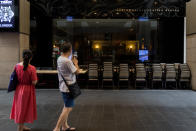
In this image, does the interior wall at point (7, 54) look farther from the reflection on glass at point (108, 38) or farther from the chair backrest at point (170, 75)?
the chair backrest at point (170, 75)

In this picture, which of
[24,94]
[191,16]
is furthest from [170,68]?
[24,94]

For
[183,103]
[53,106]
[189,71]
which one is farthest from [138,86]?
[53,106]

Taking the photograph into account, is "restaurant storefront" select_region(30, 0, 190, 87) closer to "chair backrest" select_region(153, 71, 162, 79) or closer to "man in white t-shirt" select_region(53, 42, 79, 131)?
"chair backrest" select_region(153, 71, 162, 79)

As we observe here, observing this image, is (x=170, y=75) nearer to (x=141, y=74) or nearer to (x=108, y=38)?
(x=141, y=74)

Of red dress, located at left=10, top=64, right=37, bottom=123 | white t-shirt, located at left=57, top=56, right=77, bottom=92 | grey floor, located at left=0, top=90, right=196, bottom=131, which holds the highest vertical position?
white t-shirt, located at left=57, top=56, right=77, bottom=92

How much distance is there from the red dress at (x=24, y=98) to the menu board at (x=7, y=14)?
6.00 m

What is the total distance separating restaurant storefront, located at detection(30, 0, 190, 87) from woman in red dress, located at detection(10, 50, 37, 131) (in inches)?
261

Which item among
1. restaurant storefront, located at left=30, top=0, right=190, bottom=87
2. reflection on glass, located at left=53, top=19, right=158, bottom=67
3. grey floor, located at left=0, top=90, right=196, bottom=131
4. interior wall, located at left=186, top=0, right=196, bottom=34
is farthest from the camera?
reflection on glass, located at left=53, top=19, right=158, bottom=67

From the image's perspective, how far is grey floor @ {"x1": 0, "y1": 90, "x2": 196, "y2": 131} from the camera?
205 inches

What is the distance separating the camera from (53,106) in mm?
7195

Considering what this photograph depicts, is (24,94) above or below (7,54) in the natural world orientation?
below

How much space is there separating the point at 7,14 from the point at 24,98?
6.45m

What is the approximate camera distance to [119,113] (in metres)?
6.39

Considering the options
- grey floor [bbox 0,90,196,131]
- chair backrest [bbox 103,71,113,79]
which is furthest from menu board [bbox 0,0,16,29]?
chair backrest [bbox 103,71,113,79]
